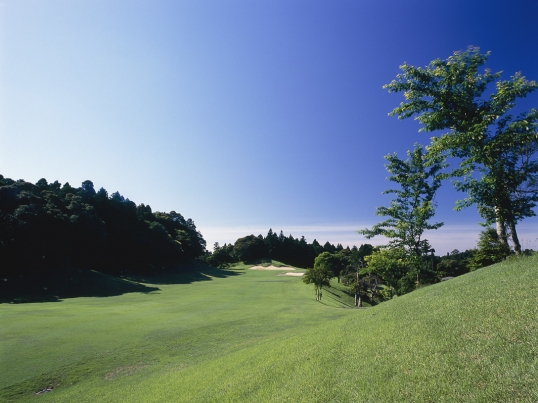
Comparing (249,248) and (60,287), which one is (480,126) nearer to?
(60,287)

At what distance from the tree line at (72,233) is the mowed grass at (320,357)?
2456 centimetres

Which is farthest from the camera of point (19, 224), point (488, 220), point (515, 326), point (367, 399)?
point (19, 224)

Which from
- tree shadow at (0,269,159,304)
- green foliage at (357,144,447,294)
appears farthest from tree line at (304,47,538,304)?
tree shadow at (0,269,159,304)

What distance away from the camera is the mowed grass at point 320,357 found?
15.2ft

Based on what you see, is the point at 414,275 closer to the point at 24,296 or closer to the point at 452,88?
the point at 452,88

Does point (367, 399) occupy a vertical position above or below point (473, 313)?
below

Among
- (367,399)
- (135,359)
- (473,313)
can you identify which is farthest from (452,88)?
(135,359)

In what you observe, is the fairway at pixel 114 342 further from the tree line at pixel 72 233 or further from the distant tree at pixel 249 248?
the distant tree at pixel 249 248

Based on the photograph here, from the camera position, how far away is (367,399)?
464cm

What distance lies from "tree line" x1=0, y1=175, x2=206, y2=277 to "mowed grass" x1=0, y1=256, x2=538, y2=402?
2456 cm

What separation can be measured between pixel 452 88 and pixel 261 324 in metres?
16.9

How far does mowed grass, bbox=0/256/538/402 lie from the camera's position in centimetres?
463

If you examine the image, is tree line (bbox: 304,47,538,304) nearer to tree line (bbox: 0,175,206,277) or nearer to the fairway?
the fairway

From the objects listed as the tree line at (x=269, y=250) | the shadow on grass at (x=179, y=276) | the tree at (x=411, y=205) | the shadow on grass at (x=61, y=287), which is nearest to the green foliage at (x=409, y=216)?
the tree at (x=411, y=205)
